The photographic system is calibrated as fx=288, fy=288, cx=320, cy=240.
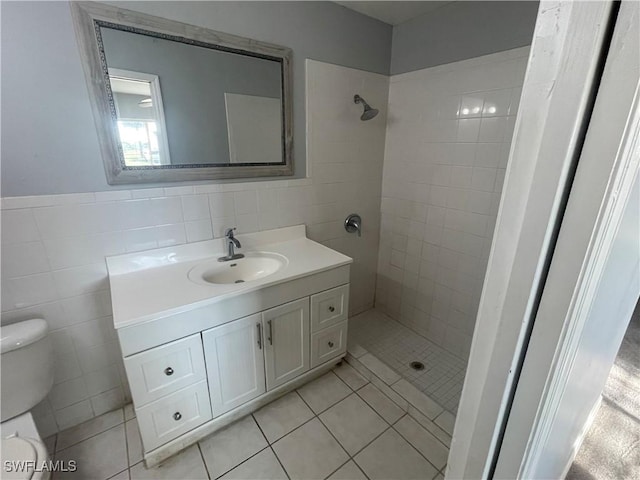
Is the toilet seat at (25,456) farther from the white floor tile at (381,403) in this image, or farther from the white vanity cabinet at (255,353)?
the white floor tile at (381,403)

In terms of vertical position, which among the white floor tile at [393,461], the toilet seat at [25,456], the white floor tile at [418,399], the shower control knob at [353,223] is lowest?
the white floor tile at [393,461]

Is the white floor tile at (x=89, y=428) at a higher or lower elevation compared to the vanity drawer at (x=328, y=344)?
lower

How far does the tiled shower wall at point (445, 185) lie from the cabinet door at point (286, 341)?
1007 millimetres

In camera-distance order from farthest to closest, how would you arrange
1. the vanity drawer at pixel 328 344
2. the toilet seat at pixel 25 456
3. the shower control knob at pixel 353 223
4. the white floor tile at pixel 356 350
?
the shower control knob at pixel 353 223 → the white floor tile at pixel 356 350 → the vanity drawer at pixel 328 344 → the toilet seat at pixel 25 456

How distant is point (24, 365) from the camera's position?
3.68 ft

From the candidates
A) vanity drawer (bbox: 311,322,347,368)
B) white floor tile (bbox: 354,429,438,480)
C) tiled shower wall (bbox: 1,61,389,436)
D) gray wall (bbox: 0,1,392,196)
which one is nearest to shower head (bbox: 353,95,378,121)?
tiled shower wall (bbox: 1,61,389,436)

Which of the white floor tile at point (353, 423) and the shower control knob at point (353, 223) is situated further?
the shower control knob at point (353, 223)

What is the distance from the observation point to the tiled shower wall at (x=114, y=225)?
119cm

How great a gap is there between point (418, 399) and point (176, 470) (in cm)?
120

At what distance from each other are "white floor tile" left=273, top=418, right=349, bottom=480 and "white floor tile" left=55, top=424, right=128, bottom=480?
70 centimetres

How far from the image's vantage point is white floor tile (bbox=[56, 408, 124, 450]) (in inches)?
53.5

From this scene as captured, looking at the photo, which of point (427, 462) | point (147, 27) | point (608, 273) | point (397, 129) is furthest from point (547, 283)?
point (397, 129)

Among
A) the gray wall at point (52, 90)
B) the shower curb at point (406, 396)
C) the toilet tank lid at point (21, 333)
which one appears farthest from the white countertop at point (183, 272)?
the shower curb at point (406, 396)

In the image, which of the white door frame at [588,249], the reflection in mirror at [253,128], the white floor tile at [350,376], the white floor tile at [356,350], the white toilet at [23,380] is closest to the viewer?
the white door frame at [588,249]
